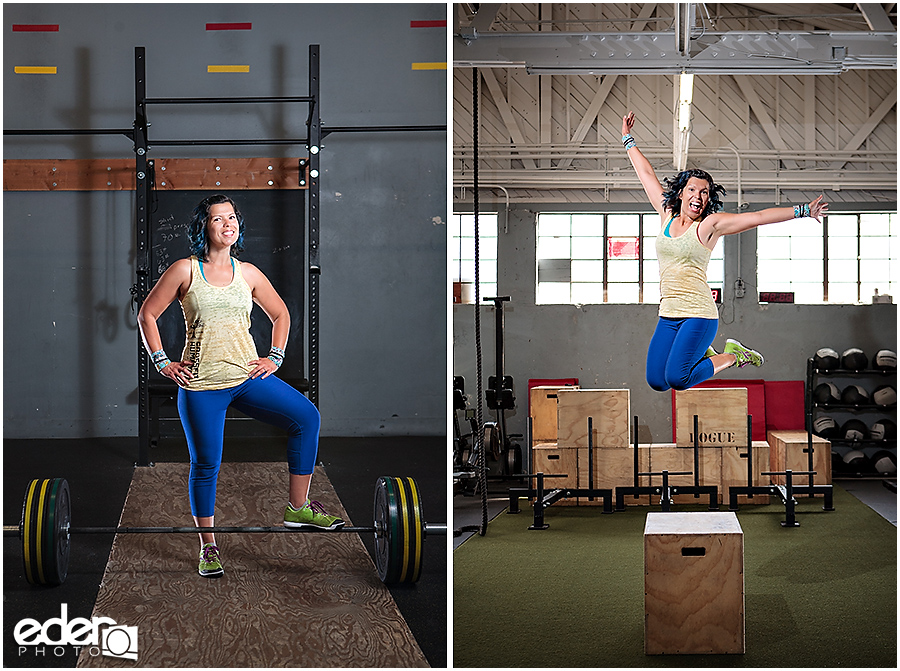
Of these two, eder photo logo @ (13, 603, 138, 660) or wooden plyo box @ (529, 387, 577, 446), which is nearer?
eder photo logo @ (13, 603, 138, 660)

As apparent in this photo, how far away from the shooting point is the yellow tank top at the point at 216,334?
108 inches

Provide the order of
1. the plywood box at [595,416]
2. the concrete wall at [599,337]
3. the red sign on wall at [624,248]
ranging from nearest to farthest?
the red sign on wall at [624,248] → the plywood box at [595,416] → the concrete wall at [599,337]

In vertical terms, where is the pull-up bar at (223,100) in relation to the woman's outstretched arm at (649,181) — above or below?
above

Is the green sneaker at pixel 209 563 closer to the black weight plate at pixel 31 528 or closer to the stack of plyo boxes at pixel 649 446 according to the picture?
the black weight plate at pixel 31 528

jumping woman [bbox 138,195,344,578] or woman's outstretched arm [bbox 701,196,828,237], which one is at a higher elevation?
woman's outstretched arm [bbox 701,196,828,237]

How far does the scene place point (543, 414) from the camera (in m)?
6.90

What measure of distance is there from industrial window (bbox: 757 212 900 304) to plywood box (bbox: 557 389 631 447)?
5.02ft

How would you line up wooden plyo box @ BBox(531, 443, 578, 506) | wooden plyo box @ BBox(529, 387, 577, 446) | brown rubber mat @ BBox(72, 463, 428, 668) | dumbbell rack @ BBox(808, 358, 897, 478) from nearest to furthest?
brown rubber mat @ BBox(72, 463, 428, 668) → wooden plyo box @ BBox(531, 443, 578, 506) → wooden plyo box @ BBox(529, 387, 577, 446) → dumbbell rack @ BBox(808, 358, 897, 478)

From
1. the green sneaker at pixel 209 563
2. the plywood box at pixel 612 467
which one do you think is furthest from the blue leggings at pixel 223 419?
the plywood box at pixel 612 467

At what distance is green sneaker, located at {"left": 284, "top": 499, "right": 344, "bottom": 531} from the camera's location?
298cm

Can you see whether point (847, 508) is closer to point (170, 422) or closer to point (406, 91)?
point (406, 91)

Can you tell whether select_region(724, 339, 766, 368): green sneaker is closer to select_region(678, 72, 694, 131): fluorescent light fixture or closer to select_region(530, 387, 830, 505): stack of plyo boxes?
select_region(530, 387, 830, 505): stack of plyo boxes

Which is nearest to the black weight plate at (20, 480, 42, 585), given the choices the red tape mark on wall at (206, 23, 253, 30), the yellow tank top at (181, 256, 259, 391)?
the yellow tank top at (181, 256, 259, 391)

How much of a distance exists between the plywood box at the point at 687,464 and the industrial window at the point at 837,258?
1.55 meters
